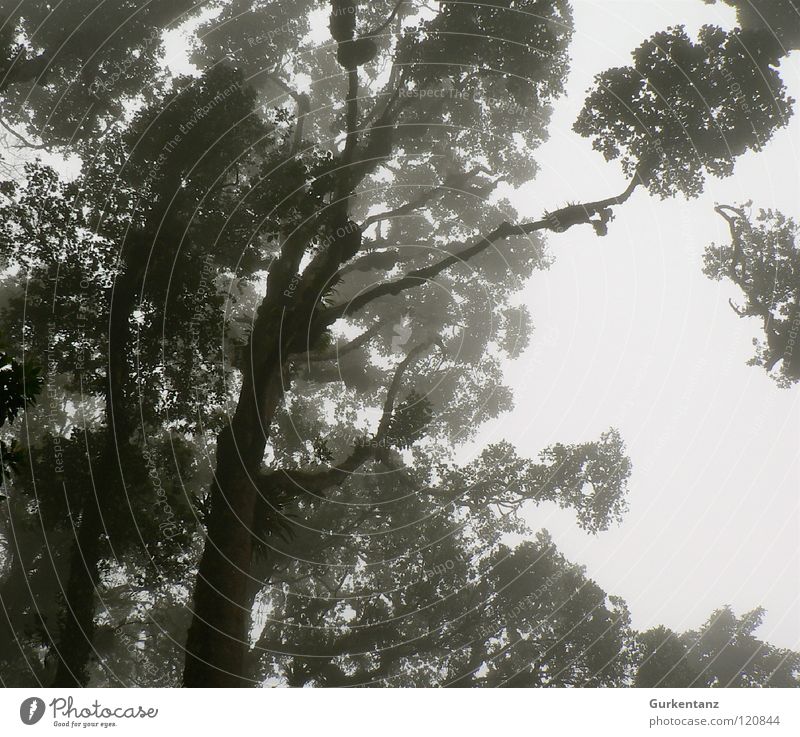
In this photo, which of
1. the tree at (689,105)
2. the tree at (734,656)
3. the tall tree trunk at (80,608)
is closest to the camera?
the tall tree trunk at (80,608)

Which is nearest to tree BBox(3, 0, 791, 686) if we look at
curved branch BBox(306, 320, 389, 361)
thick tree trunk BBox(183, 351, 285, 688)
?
thick tree trunk BBox(183, 351, 285, 688)

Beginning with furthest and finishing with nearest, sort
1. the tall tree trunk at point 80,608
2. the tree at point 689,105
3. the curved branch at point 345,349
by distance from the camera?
the curved branch at point 345,349 < the tree at point 689,105 < the tall tree trunk at point 80,608

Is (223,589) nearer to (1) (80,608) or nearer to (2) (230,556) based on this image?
(2) (230,556)

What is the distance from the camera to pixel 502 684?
2159 cm

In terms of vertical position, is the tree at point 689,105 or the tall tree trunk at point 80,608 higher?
the tree at point 689,105

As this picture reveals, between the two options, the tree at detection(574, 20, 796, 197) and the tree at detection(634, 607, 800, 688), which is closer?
the tree at detection(574, 20, 796, 197)

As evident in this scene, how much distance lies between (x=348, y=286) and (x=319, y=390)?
6.78 meters

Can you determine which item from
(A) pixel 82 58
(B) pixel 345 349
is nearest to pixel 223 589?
(B) pixel 345 349

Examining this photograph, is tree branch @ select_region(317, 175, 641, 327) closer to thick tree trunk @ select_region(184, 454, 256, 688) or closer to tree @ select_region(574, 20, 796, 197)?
tree @ select_region(574, 20, 796, 197)

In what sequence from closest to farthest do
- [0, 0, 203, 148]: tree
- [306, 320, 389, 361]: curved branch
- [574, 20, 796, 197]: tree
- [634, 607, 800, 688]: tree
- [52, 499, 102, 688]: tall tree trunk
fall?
[52, 499, 102, 688]: tall tree trunk, [574, 20, 796, 197]: tree, [0, 0, 203, 148]: tree, [306, 320, 389, 361]: curved branch, [634, 607, 800, 688]: tree

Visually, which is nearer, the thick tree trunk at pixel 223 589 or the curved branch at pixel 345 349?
the thick tree trunk at pixel 223 589

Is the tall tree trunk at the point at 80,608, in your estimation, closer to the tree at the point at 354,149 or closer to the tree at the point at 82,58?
the tree at the point at 354,149

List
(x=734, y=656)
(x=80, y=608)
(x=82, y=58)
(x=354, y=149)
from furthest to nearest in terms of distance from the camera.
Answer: (x=734, y=656) < (x=82, y=58) < (x=354, y=149) < (x=80, y=608)

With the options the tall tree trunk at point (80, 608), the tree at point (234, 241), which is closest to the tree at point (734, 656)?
the tree at point (234, 241)
